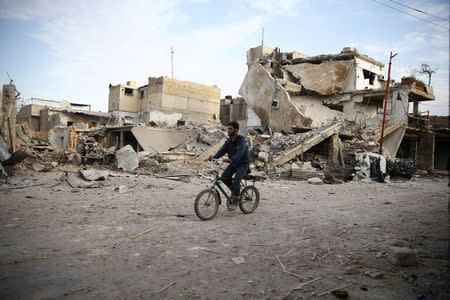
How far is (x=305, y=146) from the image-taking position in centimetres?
1488

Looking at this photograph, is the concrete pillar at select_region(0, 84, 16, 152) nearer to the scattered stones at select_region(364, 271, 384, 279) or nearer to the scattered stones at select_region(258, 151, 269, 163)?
the scattered stones at select_region(258, 151, 269, 163)

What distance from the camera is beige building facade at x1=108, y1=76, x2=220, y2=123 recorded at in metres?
31.6

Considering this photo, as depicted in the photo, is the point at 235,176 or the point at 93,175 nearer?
the point at 235,176

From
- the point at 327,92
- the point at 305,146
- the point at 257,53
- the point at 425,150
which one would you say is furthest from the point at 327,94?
the point at 305,146

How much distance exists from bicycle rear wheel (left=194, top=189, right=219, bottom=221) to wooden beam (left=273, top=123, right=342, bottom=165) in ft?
30.5

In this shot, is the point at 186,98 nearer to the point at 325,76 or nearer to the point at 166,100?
the point at 166,100

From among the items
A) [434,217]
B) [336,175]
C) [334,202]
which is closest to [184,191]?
[334,202]

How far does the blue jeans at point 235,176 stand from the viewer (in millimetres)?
5387

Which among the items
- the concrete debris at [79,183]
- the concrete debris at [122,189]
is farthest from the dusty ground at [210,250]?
the concrete debris at [79,183]

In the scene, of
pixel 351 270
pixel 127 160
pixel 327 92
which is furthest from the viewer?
pixel 327 92

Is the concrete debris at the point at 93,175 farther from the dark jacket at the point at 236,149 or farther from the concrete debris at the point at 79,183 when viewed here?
the dark jacket at the point at 236,149

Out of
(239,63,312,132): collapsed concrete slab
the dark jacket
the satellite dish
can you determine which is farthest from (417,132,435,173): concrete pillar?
the satellite dish

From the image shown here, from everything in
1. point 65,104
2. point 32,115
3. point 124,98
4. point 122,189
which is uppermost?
point 124,98

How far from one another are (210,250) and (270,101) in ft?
66.2
